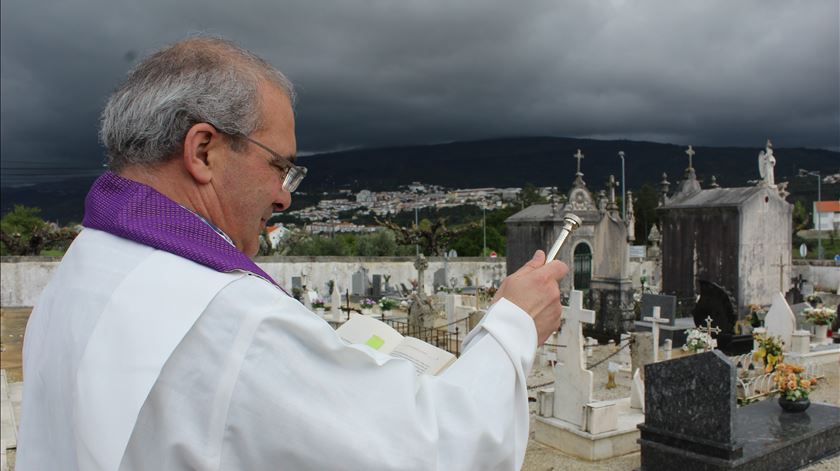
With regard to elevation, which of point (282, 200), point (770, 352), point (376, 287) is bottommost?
point (376, 287)

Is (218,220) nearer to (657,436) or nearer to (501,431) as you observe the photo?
(501,431)

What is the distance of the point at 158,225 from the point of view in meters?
1.22

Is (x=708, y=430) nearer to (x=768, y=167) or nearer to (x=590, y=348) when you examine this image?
(x=590, y=348)

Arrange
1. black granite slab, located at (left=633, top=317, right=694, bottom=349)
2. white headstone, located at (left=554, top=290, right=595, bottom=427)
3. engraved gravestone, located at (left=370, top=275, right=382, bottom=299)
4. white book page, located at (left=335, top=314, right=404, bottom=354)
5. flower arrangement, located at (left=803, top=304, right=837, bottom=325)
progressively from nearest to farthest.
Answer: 1. white book page, located at (left=335, top=314, right=404, bottom=354)
2. white headstone, located at (left=554, top=290, right=595, bottom=427)
3. flower arrangement, located at (left=803, top=304, right=837, bottom=325)
4. black granite slab, located at (left=633, top=317, right=694, bottom=349)
5. engraved gravestone, located at (left=370, top=275, right=382, bottom=299)

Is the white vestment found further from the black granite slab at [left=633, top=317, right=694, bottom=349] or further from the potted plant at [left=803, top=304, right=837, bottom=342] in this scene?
the potted plant at [left=803, top=304, right=837, bottom=342]

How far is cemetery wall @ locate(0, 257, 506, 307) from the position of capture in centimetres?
2053

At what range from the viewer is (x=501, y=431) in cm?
112

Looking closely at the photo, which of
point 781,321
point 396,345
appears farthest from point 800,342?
point 396,345

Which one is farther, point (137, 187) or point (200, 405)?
point (137, 187)

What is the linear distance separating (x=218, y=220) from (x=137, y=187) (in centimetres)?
18

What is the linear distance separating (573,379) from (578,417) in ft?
1.24

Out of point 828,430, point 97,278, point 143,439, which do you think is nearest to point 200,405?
point 143,439

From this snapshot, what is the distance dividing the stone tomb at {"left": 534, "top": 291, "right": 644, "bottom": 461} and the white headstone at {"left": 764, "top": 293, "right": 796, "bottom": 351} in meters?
5.20


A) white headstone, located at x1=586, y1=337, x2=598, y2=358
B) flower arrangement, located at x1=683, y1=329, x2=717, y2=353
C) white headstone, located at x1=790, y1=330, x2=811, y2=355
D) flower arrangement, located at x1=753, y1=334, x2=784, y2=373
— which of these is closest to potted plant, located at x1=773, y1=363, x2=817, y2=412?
flower arrangement, located at x1=753, y1=334, x2=784, y2=373
